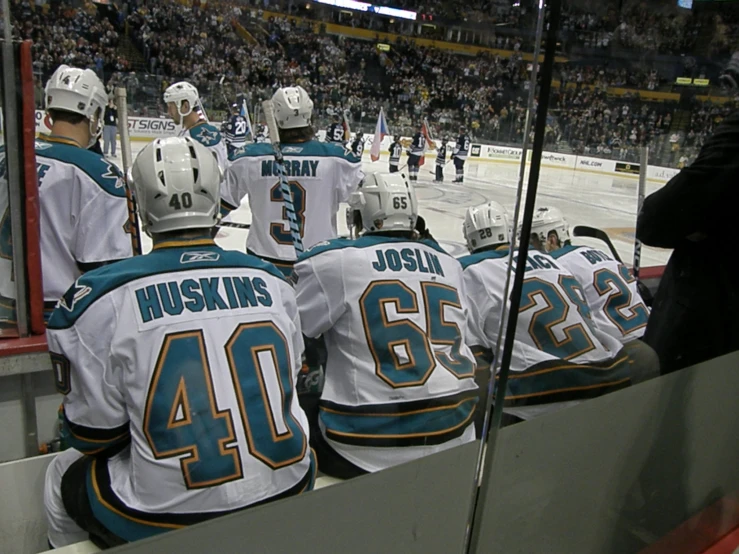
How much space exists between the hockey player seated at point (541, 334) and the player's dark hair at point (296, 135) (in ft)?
4.22

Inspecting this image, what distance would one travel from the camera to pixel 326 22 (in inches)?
89.0

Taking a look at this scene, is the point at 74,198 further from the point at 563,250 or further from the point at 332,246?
the point at 563,250

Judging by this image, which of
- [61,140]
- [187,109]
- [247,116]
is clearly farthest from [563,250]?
[247,116]

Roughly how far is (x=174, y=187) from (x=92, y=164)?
0.68 metres

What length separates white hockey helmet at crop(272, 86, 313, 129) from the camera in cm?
254

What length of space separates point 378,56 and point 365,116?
1745 mm

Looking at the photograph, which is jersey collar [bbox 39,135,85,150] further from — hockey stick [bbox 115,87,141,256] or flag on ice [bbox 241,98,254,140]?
flag on ice [bbox 241,98,254,140]

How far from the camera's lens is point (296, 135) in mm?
2523

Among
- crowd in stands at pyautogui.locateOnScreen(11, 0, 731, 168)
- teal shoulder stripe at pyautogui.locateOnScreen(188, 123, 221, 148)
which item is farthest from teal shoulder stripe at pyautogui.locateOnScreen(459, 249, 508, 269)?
teal shoulder stripe at pyautogui.locateOnScreen(188, 123, 221, 148)

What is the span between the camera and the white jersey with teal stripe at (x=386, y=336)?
1.15 metres

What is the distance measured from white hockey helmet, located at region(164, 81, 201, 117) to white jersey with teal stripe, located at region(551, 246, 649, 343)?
2.80m

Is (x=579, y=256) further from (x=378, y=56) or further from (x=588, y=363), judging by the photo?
(x=378, y=56)

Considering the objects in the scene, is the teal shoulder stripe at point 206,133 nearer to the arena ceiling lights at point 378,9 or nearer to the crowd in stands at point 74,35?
the crowd in stands at point 74,35

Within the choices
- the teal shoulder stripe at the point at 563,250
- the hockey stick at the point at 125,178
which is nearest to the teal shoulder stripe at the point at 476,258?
the teal shoulder stripe at the point at 563,250
